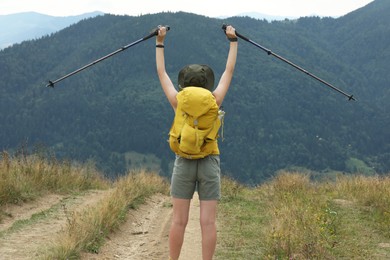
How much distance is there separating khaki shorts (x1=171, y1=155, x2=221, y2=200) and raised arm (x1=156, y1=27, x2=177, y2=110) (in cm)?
52

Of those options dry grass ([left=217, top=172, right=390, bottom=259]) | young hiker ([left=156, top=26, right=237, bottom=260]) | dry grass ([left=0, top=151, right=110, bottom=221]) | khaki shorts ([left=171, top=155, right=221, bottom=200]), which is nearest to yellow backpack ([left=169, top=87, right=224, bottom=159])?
young hiker ([left=156, top=26, right=237, bottom=260])

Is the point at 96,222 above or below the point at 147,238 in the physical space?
above

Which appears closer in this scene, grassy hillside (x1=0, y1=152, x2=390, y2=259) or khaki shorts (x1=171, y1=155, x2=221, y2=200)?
khaki shorts (x1=171, y1=155, x2=221, y2=200)

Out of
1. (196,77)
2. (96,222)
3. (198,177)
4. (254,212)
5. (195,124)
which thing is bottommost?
(254,212)

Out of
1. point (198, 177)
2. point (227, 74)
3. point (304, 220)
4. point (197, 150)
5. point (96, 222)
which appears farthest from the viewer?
point (304, 220)

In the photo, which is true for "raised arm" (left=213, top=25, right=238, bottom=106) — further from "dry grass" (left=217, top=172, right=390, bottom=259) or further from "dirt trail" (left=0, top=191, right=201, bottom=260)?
"dirt trail" (left=0, top=191, right=201, bottom=260)

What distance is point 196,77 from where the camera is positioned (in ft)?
13.6

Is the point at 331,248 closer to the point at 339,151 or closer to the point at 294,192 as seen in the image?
the point at 294,192

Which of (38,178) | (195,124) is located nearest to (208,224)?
(195,124)

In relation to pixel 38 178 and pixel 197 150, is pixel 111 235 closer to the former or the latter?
pixel 197 150

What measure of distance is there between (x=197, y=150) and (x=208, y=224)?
668 millimetres

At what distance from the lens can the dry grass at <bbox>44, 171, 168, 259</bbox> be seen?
5.18 m

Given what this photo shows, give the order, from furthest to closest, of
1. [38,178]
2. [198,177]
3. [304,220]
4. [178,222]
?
[38,178], [304,220], [178,222], [198,177]

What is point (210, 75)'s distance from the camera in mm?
4223
